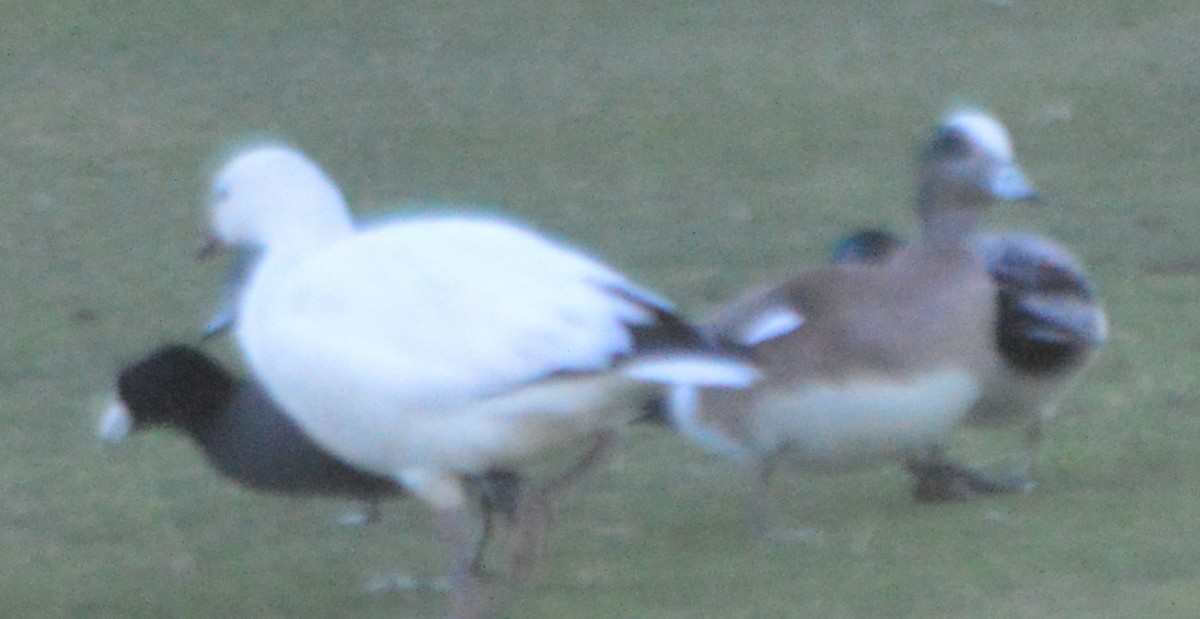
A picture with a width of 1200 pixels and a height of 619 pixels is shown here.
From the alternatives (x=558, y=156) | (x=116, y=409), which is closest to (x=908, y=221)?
(x=558, y=156)

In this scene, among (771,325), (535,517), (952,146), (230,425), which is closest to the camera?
(535,517)

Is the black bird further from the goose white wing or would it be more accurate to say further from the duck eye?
the duck eye

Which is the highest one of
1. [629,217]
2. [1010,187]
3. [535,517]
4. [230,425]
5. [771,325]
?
[1010,187]

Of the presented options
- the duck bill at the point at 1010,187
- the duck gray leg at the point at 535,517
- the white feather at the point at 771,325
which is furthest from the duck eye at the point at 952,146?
the duck gray leg at the point at 535,517

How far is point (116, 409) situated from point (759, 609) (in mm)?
2287

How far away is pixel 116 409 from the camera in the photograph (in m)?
7.13

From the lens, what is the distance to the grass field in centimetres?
626

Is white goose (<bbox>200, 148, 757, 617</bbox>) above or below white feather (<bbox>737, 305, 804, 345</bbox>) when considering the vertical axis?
above

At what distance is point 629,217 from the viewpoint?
37.8ft

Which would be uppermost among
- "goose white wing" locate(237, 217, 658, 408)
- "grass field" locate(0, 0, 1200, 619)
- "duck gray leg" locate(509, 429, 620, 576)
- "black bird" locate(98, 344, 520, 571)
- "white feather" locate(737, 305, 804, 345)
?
"goose white wing" locate(237, 217, 658, 408)

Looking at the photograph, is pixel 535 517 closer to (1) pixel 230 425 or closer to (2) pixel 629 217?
(1) pixel 230 425

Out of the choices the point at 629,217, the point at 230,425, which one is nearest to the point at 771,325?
the point at 230,425

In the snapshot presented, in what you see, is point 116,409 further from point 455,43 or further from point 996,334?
point 455,43

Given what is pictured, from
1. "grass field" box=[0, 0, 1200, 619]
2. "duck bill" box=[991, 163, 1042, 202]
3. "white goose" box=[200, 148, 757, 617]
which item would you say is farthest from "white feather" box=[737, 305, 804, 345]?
"white goose" box=[200, 148, 757, 617]
